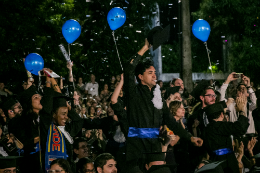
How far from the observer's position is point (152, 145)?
201 inches

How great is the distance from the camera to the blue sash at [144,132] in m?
5.14

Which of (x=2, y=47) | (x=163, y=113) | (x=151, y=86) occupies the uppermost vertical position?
(x=2, y=47)

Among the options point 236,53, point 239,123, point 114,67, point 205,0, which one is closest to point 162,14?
point 205,0

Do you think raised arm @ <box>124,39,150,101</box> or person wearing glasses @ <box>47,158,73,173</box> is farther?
raised arm @ <box>124,39,150,101</box>

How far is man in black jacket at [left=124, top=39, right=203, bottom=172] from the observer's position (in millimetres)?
5125

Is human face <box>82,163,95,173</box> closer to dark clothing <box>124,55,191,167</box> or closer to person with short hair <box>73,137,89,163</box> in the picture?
person with short hair <box>73,137,89,163</box>

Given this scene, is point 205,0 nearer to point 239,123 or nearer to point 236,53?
point 236,53

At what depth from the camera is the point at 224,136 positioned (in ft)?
20.1

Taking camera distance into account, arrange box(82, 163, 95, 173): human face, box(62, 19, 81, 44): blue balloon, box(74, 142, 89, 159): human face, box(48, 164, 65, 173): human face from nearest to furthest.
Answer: box(48, 164, 65, 173): human face < box(82, 163, 95, 173): human face < box(74, 142, 89, 159): human face < box(62, 19, 81, 44): blue balloon

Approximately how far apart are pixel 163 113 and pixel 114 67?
11081 mm

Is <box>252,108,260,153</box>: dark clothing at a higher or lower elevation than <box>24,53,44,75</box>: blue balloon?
lower

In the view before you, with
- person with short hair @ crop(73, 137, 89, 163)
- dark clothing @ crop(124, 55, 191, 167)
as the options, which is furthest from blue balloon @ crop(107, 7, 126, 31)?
→ dark clothing @ crop(124, 55, 191, 167)

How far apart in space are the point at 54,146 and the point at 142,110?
1.22 m

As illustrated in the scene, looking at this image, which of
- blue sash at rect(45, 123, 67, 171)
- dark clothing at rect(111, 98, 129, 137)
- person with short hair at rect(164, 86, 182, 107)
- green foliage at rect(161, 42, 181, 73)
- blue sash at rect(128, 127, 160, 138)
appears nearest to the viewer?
blue sash at rect(45, 123, 67, 171)
